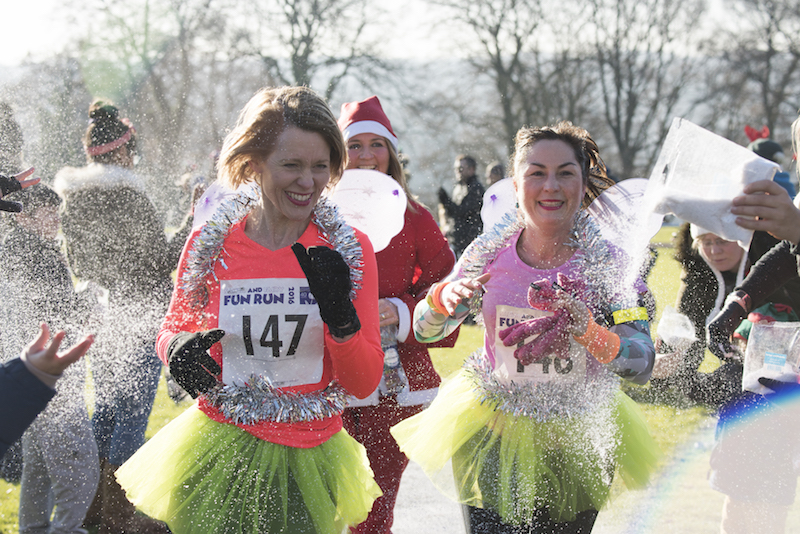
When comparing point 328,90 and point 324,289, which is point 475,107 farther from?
point 324,289

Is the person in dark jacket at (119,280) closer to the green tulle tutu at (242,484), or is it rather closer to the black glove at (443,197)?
the green tulle tutu at (242,484)

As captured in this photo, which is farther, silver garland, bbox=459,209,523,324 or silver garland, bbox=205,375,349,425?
silver garland, bbox=459,209,523,324

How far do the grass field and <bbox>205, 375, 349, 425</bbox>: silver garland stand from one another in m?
2.15

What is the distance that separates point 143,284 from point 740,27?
2359cm

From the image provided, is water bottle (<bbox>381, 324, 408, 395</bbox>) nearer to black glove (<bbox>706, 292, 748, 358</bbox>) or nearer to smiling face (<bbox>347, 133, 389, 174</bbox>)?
smiling face (<bbox>347, 133, 389, 174</bbox>)

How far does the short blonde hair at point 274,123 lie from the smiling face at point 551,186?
2.21 feet

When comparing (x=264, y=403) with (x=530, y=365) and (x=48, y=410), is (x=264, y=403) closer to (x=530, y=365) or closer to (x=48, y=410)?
(x=530, y=365)

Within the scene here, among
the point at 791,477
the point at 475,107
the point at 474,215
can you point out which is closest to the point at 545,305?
the point at 791,477

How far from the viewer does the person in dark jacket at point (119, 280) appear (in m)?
3.46

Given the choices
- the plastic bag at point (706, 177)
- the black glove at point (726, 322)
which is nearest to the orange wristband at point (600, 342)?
the plastic bag at point (706, 177)

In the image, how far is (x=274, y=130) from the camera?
7.02ft

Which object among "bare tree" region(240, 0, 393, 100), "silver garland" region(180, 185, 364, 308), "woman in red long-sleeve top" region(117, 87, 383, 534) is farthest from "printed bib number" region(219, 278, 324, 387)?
"bare tree" region(240, 0, 393, 100)

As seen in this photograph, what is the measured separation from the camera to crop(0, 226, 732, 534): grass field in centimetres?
377

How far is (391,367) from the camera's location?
2.84 metres
